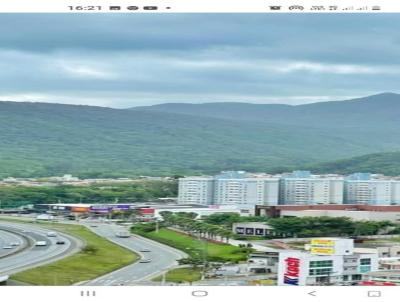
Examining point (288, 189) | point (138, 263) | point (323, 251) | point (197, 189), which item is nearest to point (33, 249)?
point (138, 263)

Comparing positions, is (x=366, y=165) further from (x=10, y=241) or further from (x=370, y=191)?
(x=10, y=241)

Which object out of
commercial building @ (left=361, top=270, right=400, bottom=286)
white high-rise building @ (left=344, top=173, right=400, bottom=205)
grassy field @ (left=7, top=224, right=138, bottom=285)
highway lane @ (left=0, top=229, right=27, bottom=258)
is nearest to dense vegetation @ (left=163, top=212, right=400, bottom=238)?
white high-rise building @ (left=344, top=173, right=400, bottom=205)

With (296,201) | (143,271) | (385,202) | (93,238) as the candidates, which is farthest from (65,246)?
(385,202)

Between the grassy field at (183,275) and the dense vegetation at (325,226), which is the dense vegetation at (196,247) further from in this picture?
the dense vegetation at (325,226)

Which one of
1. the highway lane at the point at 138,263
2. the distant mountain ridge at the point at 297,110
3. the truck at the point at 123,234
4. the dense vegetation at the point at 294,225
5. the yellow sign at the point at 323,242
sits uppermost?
the distant mountain ridge at the point at 297,110

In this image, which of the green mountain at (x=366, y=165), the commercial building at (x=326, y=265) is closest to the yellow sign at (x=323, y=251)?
the commercial building at (x=326, y=265)
